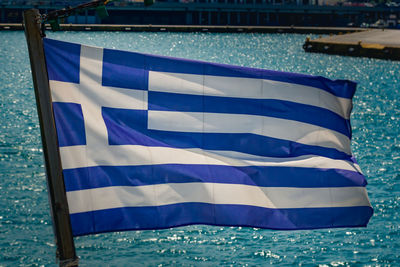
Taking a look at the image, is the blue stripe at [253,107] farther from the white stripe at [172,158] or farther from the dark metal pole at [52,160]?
the dark metal pole at [52,160]

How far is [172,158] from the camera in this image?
261 inches

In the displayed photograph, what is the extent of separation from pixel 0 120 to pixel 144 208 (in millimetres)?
29580

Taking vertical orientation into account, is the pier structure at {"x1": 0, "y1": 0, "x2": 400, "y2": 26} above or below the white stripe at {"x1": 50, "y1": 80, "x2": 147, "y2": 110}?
below

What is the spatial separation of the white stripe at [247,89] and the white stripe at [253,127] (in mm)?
228

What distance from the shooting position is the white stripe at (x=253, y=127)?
674 cm

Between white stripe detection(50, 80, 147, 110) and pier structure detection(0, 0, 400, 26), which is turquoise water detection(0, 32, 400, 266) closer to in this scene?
white stripe detection(50, 80, 147, 110)

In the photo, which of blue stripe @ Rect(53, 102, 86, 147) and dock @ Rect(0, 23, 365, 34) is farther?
dock @ Rect(0, 23, 365, 34)

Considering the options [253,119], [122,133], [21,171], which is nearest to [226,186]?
[253,119]

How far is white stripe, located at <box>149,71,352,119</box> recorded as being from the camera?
6711mm

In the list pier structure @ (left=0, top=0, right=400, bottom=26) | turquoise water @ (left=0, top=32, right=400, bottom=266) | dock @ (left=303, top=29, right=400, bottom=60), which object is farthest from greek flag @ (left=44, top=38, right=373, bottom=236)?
pier structure @ (left=0, top=0, right=400, bottom=26)

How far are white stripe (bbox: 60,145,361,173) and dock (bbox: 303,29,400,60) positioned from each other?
234ft

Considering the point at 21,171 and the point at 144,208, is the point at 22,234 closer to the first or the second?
the point at 21,171

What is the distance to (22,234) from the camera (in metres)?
16.4

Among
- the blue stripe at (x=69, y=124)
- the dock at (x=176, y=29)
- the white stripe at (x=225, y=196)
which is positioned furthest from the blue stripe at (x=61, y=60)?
the dock at (x=176, y=29)
